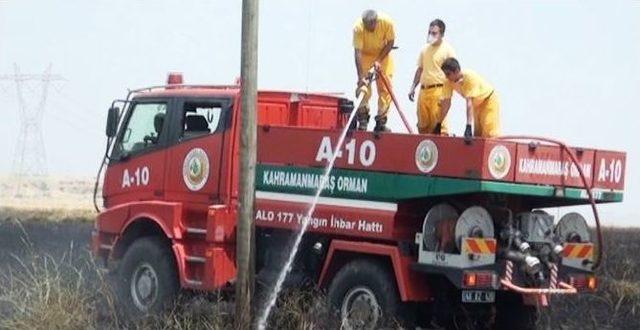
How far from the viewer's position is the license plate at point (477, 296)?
448 inches

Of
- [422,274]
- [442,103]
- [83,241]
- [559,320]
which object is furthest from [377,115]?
[83,241]

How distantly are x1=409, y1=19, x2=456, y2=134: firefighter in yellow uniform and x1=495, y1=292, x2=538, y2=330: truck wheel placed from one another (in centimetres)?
172

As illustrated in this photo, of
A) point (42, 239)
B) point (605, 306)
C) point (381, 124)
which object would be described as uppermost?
point (381, 124)

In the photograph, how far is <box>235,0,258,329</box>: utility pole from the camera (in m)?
11.0

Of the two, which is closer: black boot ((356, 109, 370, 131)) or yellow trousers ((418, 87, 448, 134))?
yellow trousers ((418, 87, 448, 134))

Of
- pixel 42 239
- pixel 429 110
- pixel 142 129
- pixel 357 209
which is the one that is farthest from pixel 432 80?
pixel 42 239

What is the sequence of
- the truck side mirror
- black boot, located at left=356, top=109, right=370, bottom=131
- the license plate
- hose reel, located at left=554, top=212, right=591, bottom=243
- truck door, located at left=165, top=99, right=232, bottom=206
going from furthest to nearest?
the truck side mirror
truck door, located at left=165, top=99, right=232, bottom=206
black boot, located at left=356, top=109, right=370, bottom=131
hose reel, located at left=554, top=212, right=591, bottom=243
the license plate

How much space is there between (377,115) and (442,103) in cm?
67

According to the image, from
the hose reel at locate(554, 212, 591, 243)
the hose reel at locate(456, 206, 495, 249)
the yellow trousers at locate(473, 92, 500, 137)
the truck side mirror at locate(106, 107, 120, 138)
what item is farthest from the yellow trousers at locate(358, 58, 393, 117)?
the truck side mirror at locate(106, 107, 120, 138)

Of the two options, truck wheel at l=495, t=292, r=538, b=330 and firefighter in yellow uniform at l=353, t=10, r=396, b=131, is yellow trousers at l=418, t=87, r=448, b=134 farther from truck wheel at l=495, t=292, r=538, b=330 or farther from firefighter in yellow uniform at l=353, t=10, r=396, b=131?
truck wheel at l=495, t=292, r=538, b=330

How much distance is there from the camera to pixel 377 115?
12.8m

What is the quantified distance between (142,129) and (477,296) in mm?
4474

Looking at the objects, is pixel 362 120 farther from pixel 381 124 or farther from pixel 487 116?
pixel 487 116

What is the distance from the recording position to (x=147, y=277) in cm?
1359
